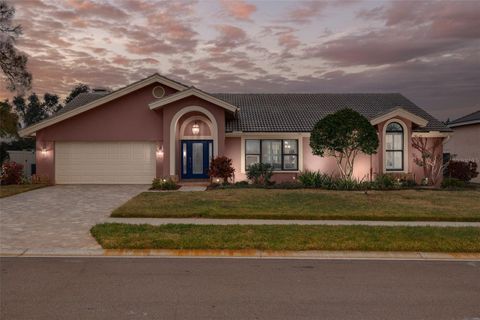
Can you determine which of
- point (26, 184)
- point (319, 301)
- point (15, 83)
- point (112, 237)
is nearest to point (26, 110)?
point (15, 83)

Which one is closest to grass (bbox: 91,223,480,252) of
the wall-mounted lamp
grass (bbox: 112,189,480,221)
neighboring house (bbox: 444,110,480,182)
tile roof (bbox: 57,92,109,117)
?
grass (bbox: 112,189,480,221)

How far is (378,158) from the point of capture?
827 inches

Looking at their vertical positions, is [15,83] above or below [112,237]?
above

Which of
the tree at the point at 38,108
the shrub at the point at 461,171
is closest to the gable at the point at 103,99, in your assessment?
the shrub at the point at 461,171

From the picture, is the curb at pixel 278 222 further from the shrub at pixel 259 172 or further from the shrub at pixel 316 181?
the shrub at pixel 259 172

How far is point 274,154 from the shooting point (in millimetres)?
21844

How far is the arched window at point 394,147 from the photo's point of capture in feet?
69.4

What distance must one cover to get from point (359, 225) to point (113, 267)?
6.20 metres

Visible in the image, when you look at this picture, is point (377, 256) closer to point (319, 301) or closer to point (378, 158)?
point (319, 301)

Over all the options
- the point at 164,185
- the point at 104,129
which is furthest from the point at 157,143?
the point at 164,185

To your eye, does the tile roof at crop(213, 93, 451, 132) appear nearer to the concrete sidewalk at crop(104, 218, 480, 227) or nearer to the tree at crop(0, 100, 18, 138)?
the concrete sidewalk at crop(104, 218, 480, 227)

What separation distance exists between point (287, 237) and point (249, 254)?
50.4 inches

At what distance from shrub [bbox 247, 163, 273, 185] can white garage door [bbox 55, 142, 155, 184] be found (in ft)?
17.1

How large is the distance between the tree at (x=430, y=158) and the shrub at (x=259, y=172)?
7.82 metres
